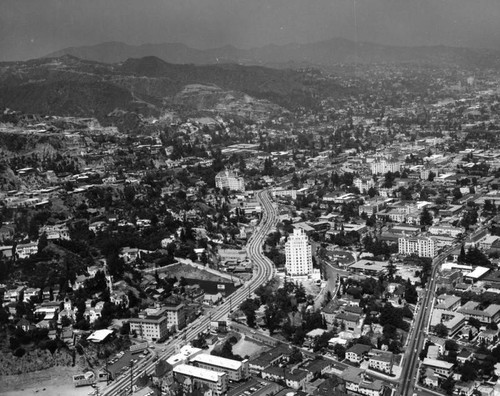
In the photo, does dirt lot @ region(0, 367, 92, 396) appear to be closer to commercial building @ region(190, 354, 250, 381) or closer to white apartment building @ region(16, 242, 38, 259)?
commercial building @ region(190, 354, 250, 381)

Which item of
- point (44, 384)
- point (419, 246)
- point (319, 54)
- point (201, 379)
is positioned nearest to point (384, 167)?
point (419, 246)

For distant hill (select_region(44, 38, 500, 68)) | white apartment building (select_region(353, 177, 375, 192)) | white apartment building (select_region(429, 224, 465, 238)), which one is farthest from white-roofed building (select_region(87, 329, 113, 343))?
distant hill (select_region(44, 38, 500, 68))

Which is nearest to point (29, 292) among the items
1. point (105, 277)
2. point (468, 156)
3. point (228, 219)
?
point (105, 277)

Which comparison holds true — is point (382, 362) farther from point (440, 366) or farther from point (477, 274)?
point (477, 274)

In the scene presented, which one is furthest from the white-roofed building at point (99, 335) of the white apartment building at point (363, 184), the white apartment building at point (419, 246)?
the white apartment building at point (363, 184)

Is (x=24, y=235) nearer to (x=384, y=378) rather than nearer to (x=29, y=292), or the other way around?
(x=29, y=292)

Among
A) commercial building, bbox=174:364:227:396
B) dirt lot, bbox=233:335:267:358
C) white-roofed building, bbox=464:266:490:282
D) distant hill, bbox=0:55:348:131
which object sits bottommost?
dirt lot, bbox=233:335:267:358
